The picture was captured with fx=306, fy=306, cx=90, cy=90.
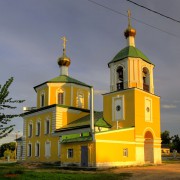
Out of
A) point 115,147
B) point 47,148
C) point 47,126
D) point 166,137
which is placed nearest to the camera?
point 115,147

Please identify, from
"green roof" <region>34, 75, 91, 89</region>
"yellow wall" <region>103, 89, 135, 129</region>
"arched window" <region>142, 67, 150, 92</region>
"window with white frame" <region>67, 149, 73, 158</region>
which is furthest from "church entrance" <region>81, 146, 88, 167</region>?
"green roof" <region>34, 75, 91, 89</region>

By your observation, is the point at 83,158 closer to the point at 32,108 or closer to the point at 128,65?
the point at 128,65

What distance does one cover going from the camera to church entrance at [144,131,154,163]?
28.6 m

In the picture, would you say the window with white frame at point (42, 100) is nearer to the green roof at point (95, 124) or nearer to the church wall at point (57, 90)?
the church wall at point (57, 90)

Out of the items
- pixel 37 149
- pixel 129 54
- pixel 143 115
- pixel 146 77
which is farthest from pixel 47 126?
pixel 129 54

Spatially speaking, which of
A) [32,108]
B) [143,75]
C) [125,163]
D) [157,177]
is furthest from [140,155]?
[32,108]

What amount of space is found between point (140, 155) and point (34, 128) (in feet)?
46.3

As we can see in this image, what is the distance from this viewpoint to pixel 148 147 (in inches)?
1147

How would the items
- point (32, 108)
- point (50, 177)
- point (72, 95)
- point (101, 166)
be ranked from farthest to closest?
point (32, 108) → point (72, 95) → point (101, 166) → point (50, 177)

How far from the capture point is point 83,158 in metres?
24.0

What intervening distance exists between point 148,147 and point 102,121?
16.5 feet

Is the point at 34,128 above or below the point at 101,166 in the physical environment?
above

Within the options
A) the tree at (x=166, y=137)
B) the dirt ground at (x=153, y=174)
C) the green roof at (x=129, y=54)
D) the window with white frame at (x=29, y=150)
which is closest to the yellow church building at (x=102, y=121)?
the green roof at (x=129, y=54)

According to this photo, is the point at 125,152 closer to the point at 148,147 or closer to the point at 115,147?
the point at 115,147
